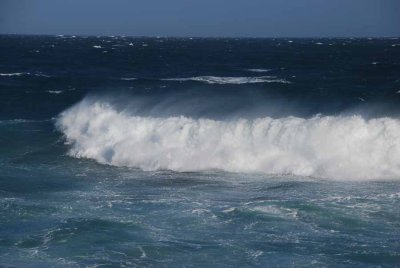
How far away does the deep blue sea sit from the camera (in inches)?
674

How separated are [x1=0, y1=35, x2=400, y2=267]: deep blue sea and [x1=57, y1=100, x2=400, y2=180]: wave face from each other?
8 cm

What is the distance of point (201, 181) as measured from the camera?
1013 inches

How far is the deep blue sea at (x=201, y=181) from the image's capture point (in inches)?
674

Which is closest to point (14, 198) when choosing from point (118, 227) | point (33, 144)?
point (118, 227)

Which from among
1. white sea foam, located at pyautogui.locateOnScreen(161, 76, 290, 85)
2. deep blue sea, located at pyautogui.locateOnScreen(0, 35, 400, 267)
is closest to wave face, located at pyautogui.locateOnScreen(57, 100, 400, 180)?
deep blue sea, located at pyautogui.locateOnScreen(0, 35, 400, 267)

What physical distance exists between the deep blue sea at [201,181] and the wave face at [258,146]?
0.08 metres

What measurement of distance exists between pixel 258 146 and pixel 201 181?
5.74 meters

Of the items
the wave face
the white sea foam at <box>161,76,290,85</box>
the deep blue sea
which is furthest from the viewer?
→ the white sea foam at <box>161,76,290,85</box>

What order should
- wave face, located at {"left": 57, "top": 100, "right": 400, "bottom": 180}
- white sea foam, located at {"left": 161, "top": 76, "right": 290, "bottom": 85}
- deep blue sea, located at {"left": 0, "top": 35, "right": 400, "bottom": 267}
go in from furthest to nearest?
1. white sea foam, located at {"left": 161, "top": 76, "right": 290, "bottom": 85}
2. wave face, located at {"left": 57, "top": 100, "right": 400, "bottom": 180}
3. deep blue sea, located at {"left": 0, "top": 35, "right": 400, "bottom": 267}

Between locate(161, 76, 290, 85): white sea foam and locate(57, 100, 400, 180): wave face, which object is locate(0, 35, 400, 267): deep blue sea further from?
locate(161, 76, 290, 85): white sea foam

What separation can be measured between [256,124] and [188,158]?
14.7 feet

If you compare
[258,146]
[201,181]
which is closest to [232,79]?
[258,146]

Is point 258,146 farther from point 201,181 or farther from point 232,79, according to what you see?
point 232,79

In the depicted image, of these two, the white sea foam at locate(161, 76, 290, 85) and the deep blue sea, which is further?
the white sea foam at locate(161, 76, 290, 85)
